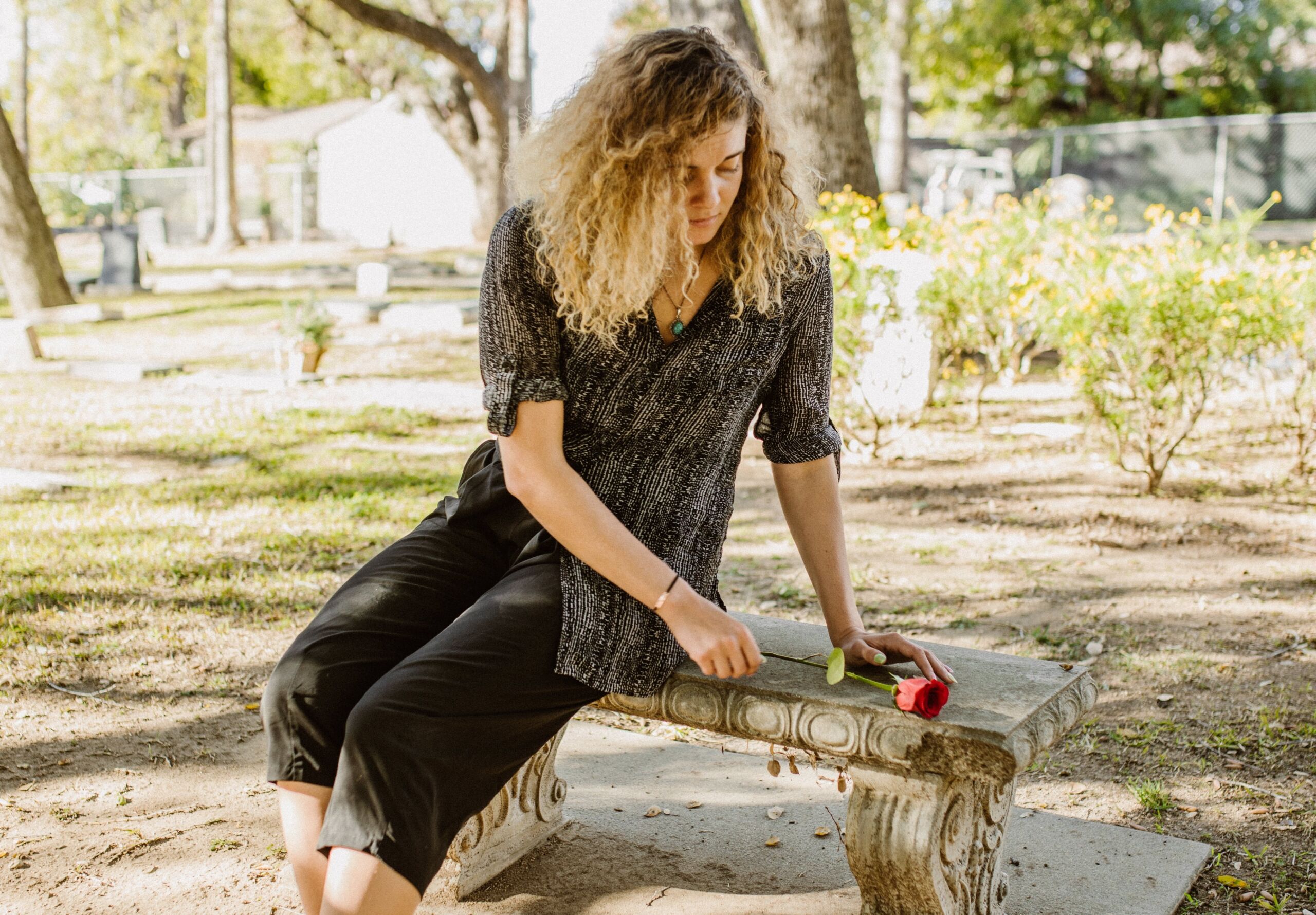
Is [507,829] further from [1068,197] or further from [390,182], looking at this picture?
[390,182]

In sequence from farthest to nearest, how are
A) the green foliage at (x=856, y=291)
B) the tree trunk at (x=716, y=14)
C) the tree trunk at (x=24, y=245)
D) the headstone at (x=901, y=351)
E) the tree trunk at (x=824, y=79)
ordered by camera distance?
1. the tree trunk at (x=24, y=245)
2. the tree trunk at (x=716, y=14)
3. the tree trunk at (x=824, y=79)
4. the headstone at (x=901, y=351)
5. the green foliage at (x=856, y=291)

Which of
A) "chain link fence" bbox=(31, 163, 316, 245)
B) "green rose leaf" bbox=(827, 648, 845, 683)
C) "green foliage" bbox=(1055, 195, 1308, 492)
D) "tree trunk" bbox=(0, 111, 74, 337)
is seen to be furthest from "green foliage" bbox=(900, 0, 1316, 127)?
"green rose leaf" bbox=(827, 648, 845, 683)

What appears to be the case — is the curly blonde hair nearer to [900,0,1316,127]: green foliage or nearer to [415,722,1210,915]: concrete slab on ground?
[415,722,1210,915]: concrete slab on ground

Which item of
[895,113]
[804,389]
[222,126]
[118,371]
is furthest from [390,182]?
[804,389]

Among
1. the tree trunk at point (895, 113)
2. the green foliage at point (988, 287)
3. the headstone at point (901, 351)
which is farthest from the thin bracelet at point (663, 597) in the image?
the tree trunk at point (895, 113)

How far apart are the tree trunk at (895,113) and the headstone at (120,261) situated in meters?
10.6

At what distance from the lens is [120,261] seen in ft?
54.9

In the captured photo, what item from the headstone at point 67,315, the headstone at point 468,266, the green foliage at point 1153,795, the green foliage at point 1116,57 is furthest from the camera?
the green foliage at point 1116,57

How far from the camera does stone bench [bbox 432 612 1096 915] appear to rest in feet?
6.53

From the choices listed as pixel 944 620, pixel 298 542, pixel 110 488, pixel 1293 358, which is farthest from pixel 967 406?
pixel 110 488

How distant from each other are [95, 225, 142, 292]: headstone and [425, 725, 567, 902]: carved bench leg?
1576 cm

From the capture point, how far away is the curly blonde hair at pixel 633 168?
2037 millimetres

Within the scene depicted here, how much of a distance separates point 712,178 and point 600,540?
67 centimetres

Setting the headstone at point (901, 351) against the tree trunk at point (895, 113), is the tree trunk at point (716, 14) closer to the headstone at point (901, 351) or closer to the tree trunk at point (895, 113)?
the headstone at point (901, 351)
